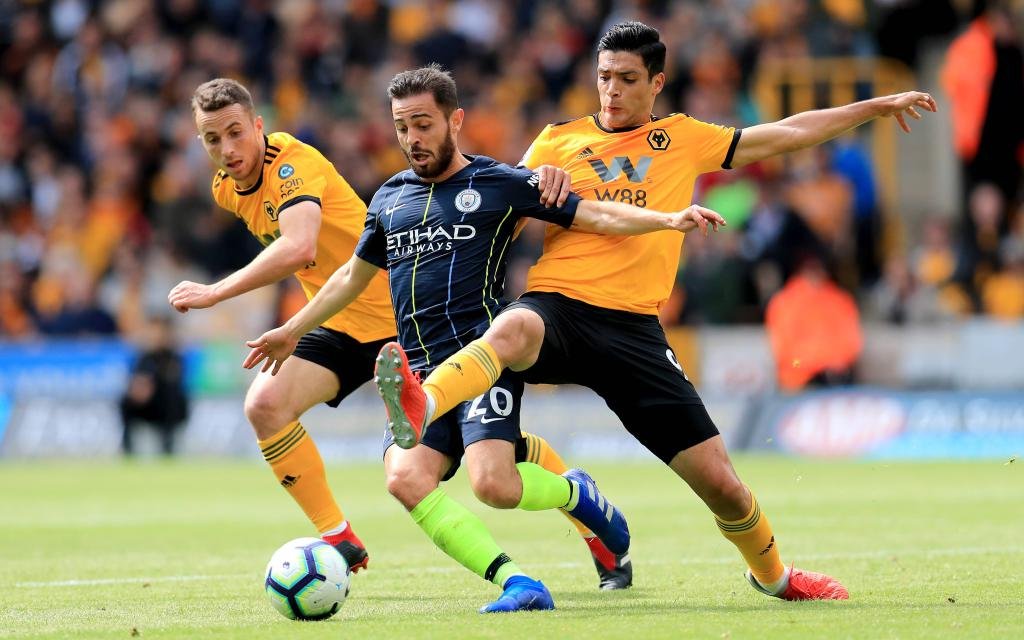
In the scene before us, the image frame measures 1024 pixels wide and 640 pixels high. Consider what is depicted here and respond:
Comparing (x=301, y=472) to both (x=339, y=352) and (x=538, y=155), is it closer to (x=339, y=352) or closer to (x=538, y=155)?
(x=339, y=352)

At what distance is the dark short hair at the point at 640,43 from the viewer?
7.99 m

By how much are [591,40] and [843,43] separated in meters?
3.48

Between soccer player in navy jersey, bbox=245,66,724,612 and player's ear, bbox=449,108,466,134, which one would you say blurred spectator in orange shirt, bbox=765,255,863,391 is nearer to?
soccer player in navy jersey, bbox=245,66,724,612

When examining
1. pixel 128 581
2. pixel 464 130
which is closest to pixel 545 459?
pixel 128 581

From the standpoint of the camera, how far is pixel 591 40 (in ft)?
76.4

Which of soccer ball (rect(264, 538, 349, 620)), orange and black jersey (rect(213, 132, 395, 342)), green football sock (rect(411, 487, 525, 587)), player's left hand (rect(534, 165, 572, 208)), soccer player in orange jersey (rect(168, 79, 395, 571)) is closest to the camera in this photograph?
soccer ball (rect(264, 538, 349, 620))

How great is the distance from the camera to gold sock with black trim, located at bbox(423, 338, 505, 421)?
6.96 meters

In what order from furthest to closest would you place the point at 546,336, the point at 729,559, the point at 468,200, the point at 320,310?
the point at 729,559 < the point at 320,310 < the point at 468,200 < the point at 546,336

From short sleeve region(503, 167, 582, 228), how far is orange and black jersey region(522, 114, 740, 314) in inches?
8.2

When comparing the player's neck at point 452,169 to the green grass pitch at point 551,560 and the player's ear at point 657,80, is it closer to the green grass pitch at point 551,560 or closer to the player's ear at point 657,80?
the player's ear at point 657,80

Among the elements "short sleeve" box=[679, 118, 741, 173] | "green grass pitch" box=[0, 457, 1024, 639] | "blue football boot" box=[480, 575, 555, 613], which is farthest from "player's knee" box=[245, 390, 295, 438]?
"short sleeve" box=[679, 118, 741, 173]

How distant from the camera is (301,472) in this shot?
9.05 m

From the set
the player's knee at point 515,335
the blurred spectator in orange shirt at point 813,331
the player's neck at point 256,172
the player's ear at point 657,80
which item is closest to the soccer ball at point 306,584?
the player's knee at point 515,335

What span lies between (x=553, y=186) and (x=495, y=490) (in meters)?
1.44
